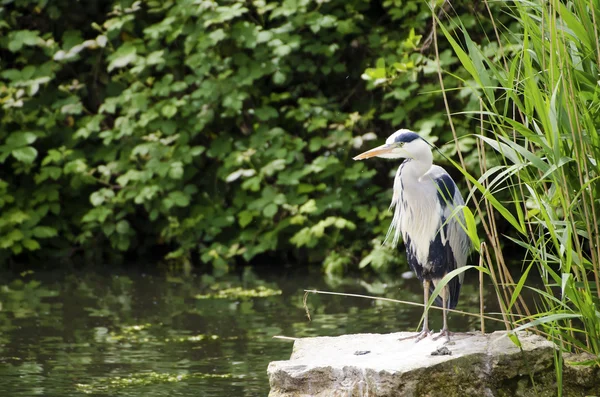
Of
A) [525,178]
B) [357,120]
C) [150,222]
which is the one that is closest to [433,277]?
[525,178]

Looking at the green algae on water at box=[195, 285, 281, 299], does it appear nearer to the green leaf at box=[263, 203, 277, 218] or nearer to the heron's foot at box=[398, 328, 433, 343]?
the green leaf at box=[263, 203, 277, 218]

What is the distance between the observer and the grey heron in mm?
3553

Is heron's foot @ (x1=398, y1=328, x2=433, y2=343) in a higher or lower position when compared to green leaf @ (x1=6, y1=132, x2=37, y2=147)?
lower

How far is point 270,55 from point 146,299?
7.41 feet

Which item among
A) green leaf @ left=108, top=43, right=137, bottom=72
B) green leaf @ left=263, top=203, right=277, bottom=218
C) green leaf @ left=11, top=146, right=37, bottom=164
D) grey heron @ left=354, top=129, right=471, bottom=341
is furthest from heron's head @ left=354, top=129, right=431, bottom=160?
green leaf @ left=11, top=146, right=37, bottom=164

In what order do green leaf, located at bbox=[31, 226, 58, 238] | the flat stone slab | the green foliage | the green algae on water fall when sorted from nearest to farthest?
the green foliage
the flat stone slab
the green algae on water
green leaf, located at bbox=[31, 226, 58, 238]

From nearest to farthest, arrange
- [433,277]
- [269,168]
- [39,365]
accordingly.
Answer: [433,277], [39,365], [269,168]

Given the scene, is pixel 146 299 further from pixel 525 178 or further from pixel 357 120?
pixel 525 178

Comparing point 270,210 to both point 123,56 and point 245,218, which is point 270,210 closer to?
point 245,218

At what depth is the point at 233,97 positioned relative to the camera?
7.40 m

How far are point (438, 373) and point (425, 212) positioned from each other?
832 millimetres

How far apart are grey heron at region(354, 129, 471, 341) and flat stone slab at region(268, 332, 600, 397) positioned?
1.45ft

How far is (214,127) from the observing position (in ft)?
26.2

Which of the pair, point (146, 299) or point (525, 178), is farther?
point (146, 299)
